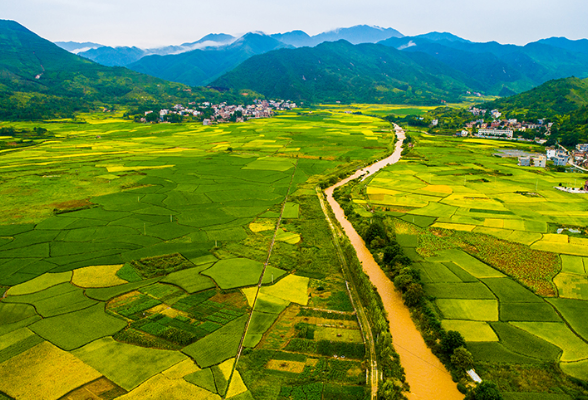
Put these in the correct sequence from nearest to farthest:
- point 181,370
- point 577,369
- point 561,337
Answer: point 577,369 → point 181,370 → point 561,337

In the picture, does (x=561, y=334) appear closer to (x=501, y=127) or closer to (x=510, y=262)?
(x=510, y=262)

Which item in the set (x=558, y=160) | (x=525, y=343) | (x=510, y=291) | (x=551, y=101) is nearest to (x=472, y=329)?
(x=525, y=343)

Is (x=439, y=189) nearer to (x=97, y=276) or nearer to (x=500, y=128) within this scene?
(x=97, y=276)

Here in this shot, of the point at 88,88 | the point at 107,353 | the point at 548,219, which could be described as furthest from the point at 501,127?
the point at 88,88

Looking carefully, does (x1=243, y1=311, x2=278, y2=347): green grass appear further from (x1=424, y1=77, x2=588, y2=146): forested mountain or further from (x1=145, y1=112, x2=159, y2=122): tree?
(x1=145, y1=112, x2=159, y2=122): tree

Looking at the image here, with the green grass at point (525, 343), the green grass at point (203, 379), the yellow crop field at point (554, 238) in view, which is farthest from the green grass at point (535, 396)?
the yellow crop field at point (554, 238)

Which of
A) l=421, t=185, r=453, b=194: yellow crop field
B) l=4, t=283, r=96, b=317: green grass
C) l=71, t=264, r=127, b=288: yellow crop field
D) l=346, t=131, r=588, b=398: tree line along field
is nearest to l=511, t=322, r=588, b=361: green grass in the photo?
l=346, t=131, r=588, b=398: tree line along field
